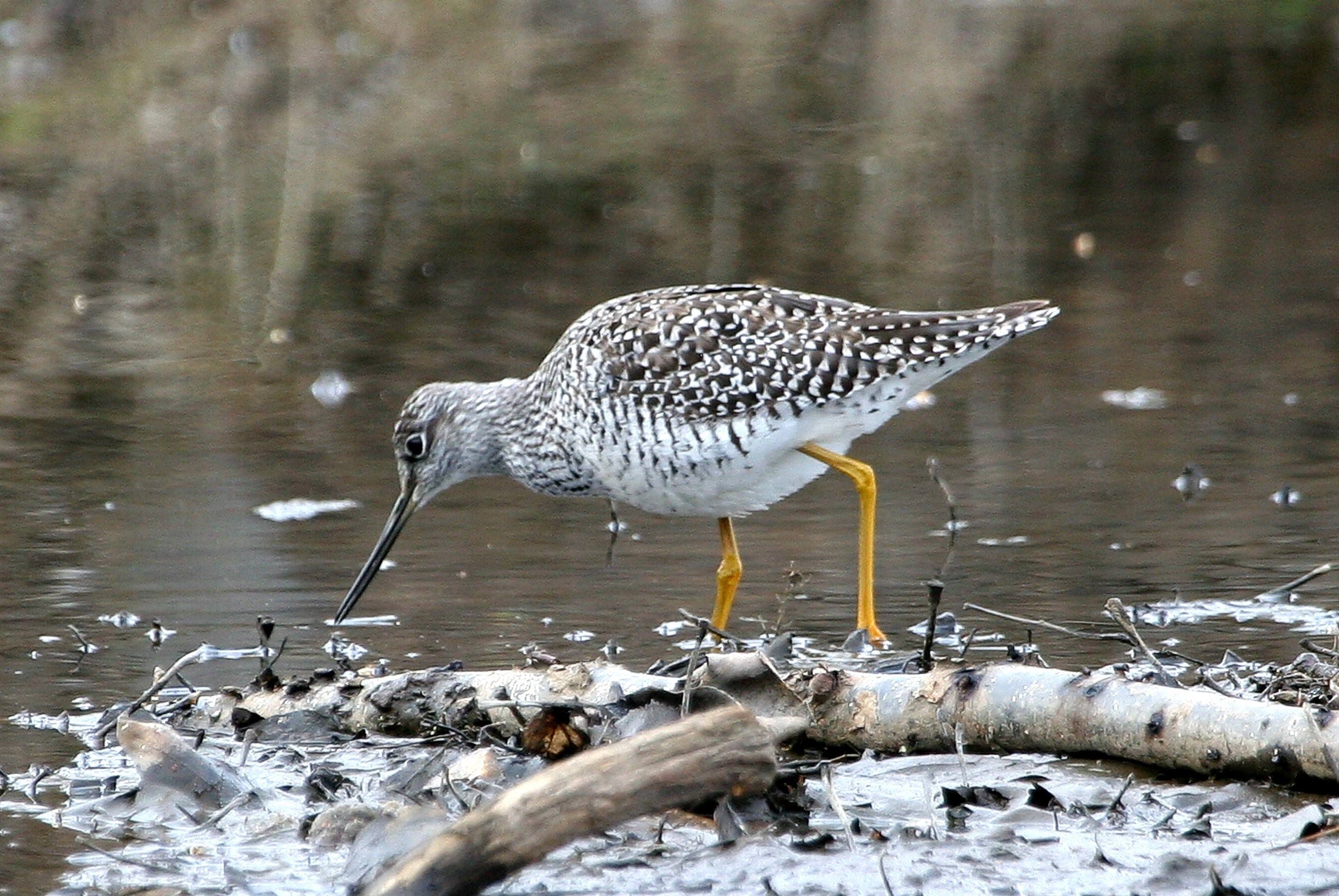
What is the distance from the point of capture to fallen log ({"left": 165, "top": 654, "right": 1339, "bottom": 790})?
4812 millimetres

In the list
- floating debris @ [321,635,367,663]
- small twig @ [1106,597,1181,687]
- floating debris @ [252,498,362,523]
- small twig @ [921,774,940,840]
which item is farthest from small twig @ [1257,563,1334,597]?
floating debris @ [252,498,362,523]

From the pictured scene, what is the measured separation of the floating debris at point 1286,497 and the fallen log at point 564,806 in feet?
16.1

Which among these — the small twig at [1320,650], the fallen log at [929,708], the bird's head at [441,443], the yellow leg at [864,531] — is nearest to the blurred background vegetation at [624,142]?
the bird's head at [441,443]

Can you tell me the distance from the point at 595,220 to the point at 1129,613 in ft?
31.1

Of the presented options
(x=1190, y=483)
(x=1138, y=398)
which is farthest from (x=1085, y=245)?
(x=1190, y=483)

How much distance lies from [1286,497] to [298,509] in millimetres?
4514

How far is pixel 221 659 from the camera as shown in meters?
6.74

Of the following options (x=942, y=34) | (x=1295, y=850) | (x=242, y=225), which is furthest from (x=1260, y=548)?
(x=942, y=34)

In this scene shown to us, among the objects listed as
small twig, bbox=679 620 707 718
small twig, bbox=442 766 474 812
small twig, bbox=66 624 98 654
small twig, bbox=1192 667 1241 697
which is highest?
small twig, bbox=679 620 707 718

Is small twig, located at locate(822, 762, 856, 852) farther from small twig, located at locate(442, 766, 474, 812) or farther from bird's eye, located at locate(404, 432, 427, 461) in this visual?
bird's eye, located at locate(404, 432, 427, 461)

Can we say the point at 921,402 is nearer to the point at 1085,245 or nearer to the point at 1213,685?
the point at 1085,245

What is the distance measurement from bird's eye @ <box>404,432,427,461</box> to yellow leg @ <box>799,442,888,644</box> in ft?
5.19

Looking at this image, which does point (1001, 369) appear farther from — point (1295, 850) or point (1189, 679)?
point (1295, 850)

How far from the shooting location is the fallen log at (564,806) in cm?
392
